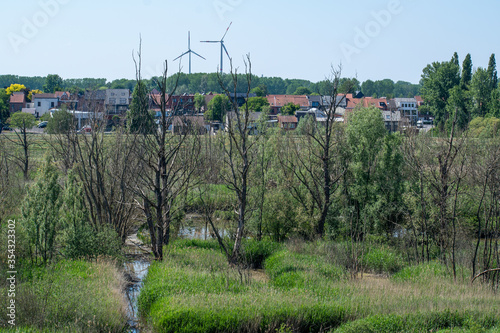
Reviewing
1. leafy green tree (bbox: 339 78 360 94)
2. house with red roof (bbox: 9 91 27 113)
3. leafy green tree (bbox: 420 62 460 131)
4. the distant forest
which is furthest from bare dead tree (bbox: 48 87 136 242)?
the distant forest

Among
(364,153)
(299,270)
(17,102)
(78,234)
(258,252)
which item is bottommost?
(258,252)

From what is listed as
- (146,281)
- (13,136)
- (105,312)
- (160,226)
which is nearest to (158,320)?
(105,312)

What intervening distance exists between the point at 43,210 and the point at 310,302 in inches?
375

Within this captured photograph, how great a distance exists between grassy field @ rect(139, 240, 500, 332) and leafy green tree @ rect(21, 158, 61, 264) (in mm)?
3772

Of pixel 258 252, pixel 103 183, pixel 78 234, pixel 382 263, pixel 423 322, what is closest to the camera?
pixel 423 322

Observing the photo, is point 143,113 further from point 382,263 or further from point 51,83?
point 51,83

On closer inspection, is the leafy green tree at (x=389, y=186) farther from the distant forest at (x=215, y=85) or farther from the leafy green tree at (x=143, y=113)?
the distant forest at (x=215, y=85)

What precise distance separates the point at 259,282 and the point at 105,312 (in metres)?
5.25

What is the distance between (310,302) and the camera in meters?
14.3

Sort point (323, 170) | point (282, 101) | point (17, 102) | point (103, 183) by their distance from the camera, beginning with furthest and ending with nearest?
point (282, 101), point (17, 102), point (323, 170), point (103, 183)

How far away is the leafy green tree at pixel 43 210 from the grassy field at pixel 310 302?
3.77m

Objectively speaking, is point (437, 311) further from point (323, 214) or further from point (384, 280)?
point (323, 214)

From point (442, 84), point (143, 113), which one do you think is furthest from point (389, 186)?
point (442, 84)

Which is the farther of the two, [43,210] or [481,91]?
[481,91]
